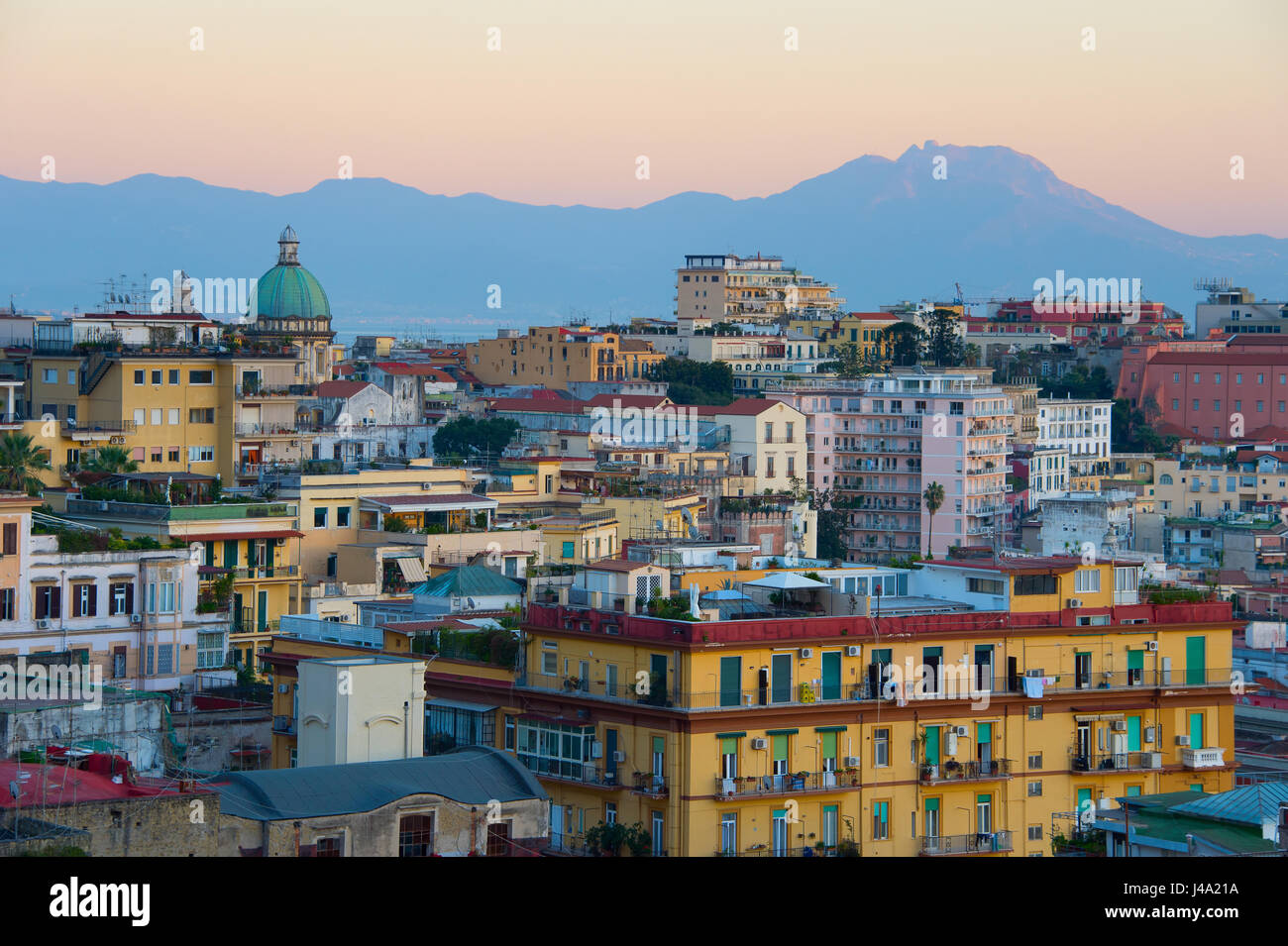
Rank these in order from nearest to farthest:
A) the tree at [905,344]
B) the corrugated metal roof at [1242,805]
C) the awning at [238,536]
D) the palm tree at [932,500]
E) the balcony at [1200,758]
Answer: the corrugated metal roof at [1242,805] → the balcony at [1200,758] → the awning at [238,536] → the palm tree at [932,500] → the tree at [905,344]

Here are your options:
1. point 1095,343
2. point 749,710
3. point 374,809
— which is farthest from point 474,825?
point 1095,343

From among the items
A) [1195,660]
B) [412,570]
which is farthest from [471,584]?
[1195,660]

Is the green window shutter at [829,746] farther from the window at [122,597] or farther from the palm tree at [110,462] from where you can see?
the palm tree at [110,462]

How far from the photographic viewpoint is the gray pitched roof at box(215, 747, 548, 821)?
17.5 meters

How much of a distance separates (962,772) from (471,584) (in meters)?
8.48

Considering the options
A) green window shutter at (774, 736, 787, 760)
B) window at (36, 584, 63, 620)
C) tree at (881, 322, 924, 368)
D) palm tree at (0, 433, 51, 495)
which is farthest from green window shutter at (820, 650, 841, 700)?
tree at (881, 322, 924, 368)

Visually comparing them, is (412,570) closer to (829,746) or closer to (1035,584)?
(1035,584)

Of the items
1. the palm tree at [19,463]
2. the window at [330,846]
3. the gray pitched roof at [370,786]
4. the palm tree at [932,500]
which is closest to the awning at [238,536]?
the palm tree at [19,463]

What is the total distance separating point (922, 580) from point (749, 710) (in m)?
5.80

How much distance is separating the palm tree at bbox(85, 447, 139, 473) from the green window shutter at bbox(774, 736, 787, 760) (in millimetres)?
20920

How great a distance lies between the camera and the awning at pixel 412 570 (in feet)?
119

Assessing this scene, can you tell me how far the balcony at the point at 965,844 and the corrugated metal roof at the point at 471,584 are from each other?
7842 mm

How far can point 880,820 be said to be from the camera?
2436 centimetres
